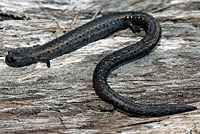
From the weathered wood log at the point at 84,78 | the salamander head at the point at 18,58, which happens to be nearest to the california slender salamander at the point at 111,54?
the salamander head at the point at 18,58

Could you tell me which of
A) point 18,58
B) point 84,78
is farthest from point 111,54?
point 18,58

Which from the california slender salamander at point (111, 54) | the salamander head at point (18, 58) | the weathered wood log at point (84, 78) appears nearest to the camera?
the weathered wood log at point (84, 78)

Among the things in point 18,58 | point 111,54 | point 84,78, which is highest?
point 111,54

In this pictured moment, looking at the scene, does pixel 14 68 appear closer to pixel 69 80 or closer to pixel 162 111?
pixel 69 80

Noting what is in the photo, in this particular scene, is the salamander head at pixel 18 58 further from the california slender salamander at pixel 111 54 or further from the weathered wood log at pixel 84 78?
the weathered wood log at pixel 84 78

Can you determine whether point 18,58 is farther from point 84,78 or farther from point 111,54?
point 111,54

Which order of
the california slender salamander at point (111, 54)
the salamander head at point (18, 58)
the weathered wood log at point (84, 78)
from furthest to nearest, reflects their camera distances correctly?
the salamander head at point (18, 58), the california slender salamander at point (111, 54), the weathered wood log at point (84, 78)

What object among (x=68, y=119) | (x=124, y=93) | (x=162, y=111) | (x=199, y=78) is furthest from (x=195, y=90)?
(x=68, y=119)
